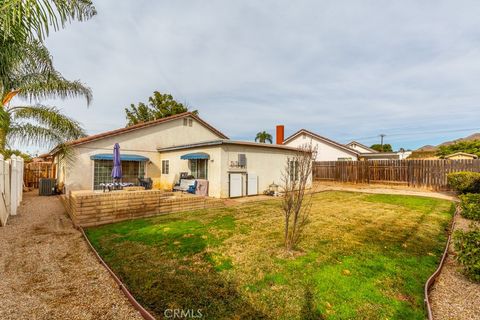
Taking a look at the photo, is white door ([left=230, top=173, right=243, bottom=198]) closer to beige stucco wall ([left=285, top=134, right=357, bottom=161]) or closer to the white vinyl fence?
the white vinyl fence

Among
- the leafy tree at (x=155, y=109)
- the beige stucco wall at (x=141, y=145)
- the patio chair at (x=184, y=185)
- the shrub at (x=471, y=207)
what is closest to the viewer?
the shrub at (x=471, y=207)

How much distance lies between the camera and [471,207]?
8.98 m

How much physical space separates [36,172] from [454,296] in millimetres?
27974

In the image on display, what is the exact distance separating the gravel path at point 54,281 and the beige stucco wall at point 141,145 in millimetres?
7583

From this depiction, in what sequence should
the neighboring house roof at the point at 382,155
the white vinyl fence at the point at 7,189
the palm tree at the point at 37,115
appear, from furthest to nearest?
the neighboring house roof at the point at 382,155 → the palm tree at the point at 37,115 → the white vinyl fence at the point at 7,189

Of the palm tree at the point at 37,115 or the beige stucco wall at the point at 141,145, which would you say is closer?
the palm tree at the point at 37,115

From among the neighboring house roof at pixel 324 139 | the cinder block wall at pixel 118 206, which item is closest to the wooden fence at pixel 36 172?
the cinder block wall at pixel 118 206

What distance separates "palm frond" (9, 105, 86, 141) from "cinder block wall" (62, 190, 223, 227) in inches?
142

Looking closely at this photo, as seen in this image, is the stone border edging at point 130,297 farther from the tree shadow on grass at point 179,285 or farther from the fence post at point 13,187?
the fence post at point 13,187

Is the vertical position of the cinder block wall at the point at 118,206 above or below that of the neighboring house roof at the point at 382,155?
below

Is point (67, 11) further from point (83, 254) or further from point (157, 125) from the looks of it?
point (157, 125)

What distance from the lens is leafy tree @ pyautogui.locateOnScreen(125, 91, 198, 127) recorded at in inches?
1393

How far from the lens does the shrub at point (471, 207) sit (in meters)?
8.77

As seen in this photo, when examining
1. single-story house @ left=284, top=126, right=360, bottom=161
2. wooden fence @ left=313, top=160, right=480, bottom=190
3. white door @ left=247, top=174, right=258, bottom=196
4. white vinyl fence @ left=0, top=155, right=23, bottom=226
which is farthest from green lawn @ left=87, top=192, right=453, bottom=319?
single-story house @ left=284, top=126, right=360, bottom=161
